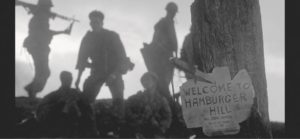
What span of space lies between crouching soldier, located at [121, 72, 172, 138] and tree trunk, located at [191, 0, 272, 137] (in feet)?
15.3

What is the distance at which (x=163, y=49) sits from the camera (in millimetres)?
8914

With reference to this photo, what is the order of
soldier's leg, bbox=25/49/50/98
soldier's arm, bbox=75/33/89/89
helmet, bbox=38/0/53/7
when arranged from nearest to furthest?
soldier's arm, bbox=75/33/89/89 → soldier's leg, bbox=25/49/50/98 → helmet, bbox=38/0/53/7

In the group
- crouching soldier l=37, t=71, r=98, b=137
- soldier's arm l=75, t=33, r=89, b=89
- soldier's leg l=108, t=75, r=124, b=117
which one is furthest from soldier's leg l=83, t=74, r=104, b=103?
crouching soldier l=37, t=71, r=98, b=137

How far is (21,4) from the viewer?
982 cm

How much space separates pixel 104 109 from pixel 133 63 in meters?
0.91

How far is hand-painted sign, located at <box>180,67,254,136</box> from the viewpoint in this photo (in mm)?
1987

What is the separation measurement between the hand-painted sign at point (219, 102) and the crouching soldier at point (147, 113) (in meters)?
4.59

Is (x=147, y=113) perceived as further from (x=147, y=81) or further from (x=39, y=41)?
(x=39, y=41)

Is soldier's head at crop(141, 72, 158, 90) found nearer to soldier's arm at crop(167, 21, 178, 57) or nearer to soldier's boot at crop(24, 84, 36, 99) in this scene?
soldier's arm at crop(167, 21, 178, 57)

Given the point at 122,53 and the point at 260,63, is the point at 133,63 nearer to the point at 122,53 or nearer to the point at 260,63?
the point at 122,53

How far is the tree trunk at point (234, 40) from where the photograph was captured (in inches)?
78.9

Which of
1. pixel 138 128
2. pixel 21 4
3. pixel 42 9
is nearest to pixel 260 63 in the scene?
pixel 138 128

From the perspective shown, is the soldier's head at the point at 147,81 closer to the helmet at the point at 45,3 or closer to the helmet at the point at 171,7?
the helmet at the point at 171,7

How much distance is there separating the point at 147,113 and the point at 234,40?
5084 millimetres
